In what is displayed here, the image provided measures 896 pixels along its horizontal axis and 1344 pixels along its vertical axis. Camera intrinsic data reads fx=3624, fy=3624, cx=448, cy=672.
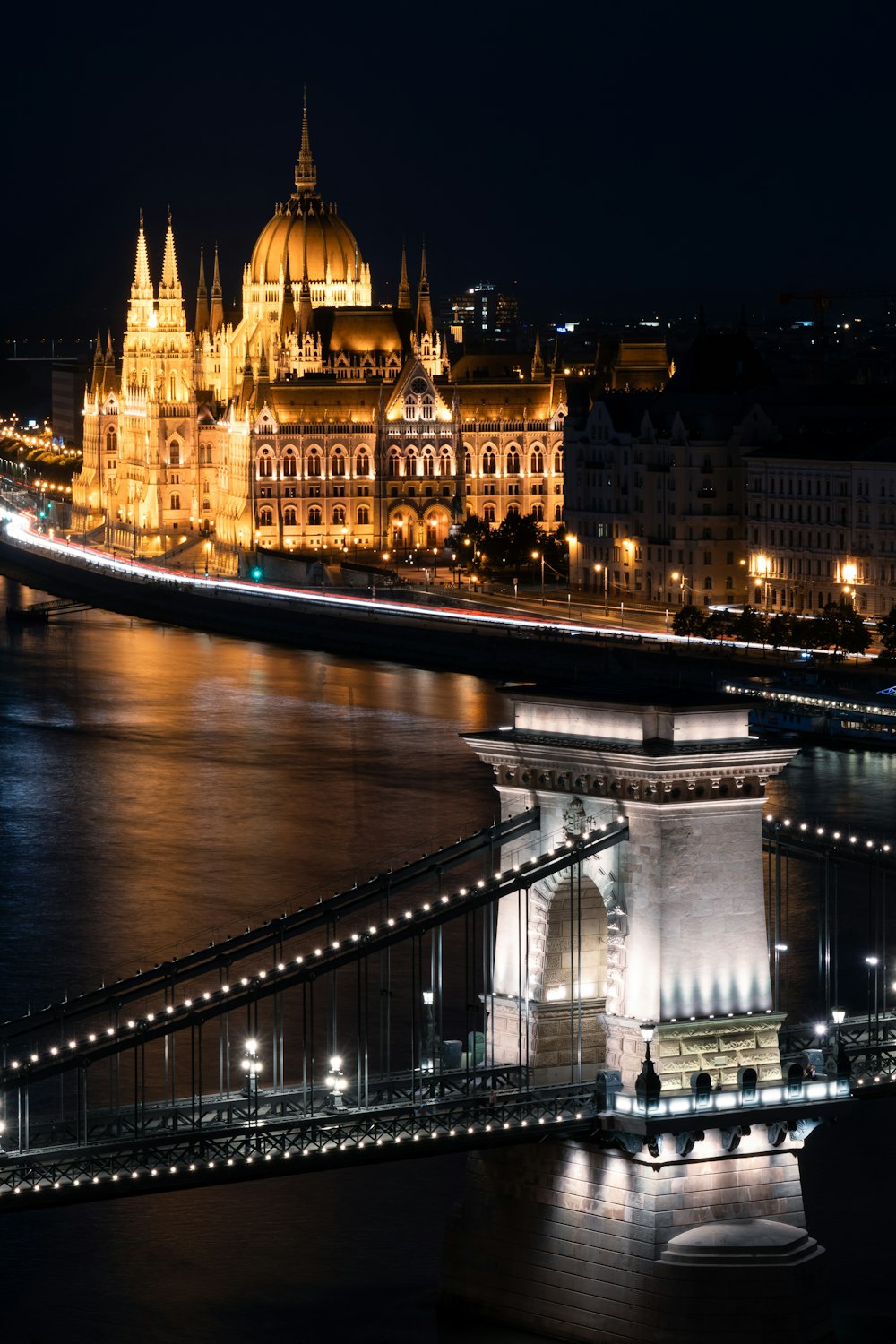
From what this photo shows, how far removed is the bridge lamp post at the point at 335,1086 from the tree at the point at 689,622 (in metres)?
43.3

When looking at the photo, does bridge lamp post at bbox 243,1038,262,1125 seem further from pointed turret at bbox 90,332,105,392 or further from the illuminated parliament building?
pointed turret at bbox 90,332,105,392

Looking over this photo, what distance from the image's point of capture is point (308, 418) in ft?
306

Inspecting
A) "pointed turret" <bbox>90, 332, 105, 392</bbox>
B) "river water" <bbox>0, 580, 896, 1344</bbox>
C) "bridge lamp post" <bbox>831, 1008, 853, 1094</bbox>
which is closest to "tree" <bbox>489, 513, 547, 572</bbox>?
"river water" <bbox>0, 580, 896, 1344</bbox>

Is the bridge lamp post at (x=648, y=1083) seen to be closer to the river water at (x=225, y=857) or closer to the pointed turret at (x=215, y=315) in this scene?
the river water at (x=225, y=857)

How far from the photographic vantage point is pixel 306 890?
38688mm

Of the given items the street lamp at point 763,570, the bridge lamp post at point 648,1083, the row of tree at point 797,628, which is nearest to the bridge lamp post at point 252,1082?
the bridge lamp post at point 648,1083

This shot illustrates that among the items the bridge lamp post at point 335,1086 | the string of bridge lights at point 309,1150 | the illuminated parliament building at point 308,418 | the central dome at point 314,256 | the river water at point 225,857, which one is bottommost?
the river water at point 225,857

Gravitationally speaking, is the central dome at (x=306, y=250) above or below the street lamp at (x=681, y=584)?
above

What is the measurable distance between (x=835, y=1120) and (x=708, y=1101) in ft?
4.27

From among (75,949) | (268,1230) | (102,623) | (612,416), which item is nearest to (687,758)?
(268,1230)

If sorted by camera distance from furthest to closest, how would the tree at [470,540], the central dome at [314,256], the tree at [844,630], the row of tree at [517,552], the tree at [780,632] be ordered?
the central dome at [314,256] < the tree at [470,540] < the row of tree at [517,552] < the tree at [780,632] < the tree at [844,630]

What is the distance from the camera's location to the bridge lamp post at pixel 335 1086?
21.7 metres

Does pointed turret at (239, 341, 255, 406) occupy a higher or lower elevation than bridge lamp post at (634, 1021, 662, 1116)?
higher

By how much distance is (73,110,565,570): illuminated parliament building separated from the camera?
92875 millimetres
